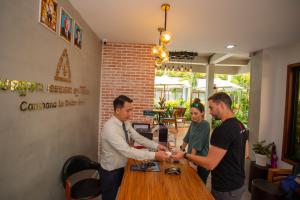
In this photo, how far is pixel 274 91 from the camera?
4438 mm

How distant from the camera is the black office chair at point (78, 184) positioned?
2363 mm

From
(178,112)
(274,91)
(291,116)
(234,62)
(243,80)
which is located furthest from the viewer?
(243,80)

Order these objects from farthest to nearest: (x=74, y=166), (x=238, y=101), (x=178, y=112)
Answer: (x=238, y=101) → (x=178, y=112) → (x=74, y=166)

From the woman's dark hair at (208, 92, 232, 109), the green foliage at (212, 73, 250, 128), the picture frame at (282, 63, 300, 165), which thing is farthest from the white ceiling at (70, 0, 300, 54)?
the green foliage at (212, 73, 250, 128)

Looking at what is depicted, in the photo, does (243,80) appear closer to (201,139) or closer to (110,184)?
(201,139)

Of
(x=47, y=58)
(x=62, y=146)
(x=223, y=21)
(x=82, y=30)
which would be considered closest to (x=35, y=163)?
(x=62, y=146)

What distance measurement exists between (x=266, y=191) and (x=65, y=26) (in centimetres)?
368

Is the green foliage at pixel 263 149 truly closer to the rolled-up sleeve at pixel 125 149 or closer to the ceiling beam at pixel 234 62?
the rolled-up sleeve at pixel 125 149

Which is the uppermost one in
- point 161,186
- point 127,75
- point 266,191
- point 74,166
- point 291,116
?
point 127,75

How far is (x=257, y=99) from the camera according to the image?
4.75 meters

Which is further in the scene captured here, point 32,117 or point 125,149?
point 125,149

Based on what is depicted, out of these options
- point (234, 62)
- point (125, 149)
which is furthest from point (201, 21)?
point (234, 62)

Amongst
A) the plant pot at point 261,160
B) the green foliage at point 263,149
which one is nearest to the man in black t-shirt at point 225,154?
the plant pot at point 261,160

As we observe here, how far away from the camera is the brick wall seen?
177 inches
